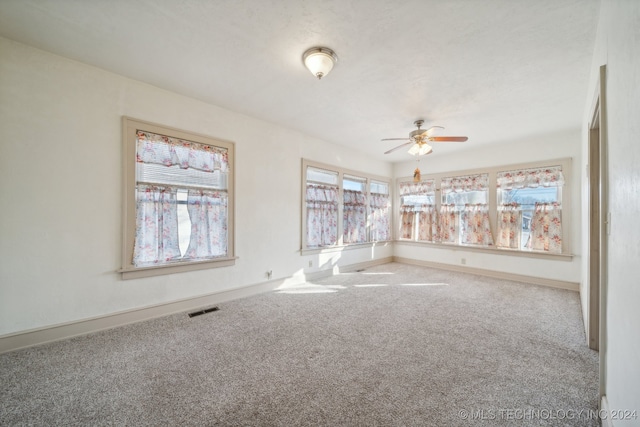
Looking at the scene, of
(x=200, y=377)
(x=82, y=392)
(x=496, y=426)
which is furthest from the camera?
(x=200, y=377)

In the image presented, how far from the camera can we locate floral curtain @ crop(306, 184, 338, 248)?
472 cm

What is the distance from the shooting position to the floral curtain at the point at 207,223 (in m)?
3.23

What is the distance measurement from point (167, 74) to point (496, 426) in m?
4.05

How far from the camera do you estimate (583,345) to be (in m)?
2.33

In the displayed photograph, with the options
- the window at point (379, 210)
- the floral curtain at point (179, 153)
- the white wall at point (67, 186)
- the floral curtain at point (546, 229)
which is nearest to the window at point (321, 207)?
the window at point (379, 210)

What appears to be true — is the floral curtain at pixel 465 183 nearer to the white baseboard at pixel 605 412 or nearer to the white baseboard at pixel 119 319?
the white baseboard at pixel 119 319

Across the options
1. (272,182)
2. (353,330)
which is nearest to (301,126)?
(272,182)


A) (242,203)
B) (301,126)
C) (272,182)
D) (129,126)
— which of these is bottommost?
(242,203)

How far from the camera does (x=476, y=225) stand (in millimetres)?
5215

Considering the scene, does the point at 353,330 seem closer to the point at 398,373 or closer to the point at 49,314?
the point at 398,373

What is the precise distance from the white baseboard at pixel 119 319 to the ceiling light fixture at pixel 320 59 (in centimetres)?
303

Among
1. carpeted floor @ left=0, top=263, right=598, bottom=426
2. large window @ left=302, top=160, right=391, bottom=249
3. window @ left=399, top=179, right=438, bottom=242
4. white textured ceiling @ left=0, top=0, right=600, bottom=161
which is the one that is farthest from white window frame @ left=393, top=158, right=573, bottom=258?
carpeted floor @ left=0, top=263, right=598, bottom=426

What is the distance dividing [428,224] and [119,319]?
5.87m

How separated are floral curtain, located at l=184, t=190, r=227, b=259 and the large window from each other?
1513 millimetres
